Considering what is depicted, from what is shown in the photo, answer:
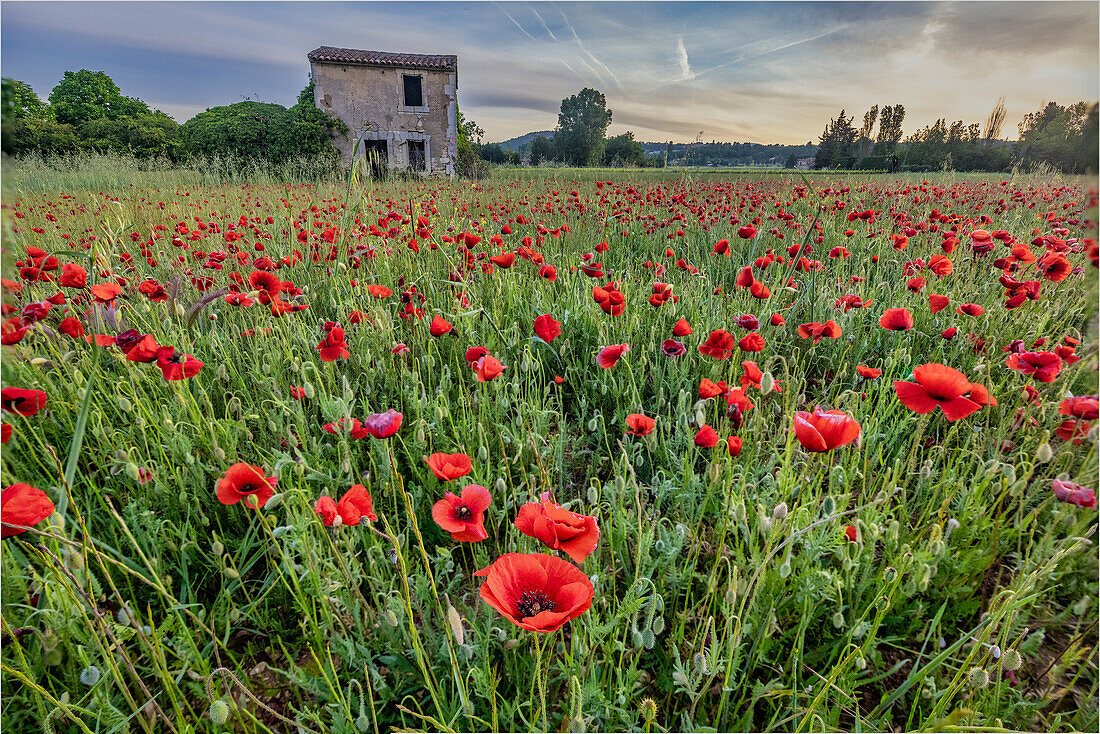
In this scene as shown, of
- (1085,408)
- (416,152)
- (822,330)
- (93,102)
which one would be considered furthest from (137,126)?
(1085,408)

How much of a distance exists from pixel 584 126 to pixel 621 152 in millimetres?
658

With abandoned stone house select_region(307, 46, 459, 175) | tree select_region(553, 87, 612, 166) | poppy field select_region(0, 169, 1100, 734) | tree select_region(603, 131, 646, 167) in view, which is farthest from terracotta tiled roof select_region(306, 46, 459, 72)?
poppy field select_region(0, 169, 1100, 734)

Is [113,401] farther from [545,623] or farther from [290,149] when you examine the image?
[290,149]

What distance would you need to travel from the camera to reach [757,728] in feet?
3.59

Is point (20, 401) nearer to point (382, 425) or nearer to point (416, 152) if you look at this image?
point (382, 425)

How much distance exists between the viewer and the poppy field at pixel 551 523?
3.10 feet

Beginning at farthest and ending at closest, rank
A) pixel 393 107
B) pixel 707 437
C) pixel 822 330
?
pixel 393 107, pixel 822 330, pixel 707 437

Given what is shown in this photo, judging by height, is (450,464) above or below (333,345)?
below

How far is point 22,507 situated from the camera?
0.71 metres

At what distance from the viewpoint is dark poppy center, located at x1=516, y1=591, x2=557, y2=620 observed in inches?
29.4

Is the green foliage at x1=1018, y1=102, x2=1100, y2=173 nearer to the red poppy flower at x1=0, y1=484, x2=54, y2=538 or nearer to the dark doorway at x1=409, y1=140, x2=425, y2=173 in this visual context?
the red poppy flower at x1=0, y1=484, x2=54, y2=538

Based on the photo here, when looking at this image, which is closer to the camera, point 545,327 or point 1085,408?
point 1085,408

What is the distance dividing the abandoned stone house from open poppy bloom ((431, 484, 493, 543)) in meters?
18.0

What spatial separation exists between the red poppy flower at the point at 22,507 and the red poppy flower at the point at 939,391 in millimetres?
1473
